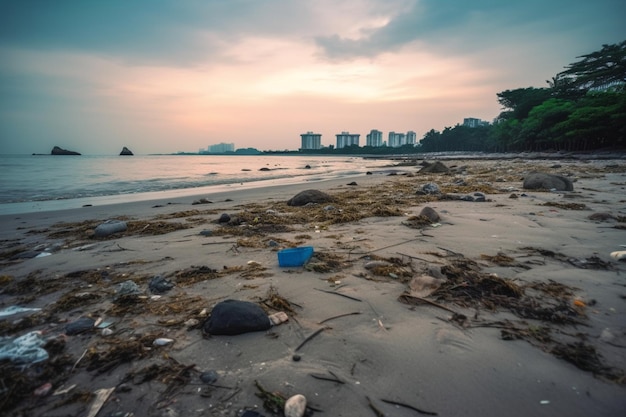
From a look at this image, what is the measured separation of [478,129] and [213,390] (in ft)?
364

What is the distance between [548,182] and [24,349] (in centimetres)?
1057

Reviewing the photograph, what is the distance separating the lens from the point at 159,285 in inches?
106

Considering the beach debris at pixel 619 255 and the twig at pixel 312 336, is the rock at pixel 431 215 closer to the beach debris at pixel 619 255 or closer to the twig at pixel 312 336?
the beach debris at pixel 619 255

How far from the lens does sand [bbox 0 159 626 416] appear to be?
1385mm

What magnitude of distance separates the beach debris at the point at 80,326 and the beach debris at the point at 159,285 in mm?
553

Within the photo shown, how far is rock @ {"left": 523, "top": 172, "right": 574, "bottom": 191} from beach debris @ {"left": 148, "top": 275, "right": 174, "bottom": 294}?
951 centimetres

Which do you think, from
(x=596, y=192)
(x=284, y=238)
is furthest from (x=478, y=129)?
(x=284, y=238)

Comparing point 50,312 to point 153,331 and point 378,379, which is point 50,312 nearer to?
point 153,331

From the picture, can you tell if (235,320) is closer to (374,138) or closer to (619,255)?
(619,255)

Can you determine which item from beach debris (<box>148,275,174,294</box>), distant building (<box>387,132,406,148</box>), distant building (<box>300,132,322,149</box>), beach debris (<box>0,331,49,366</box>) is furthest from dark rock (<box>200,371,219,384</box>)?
distant building (<box>387,132,406,148</box>)

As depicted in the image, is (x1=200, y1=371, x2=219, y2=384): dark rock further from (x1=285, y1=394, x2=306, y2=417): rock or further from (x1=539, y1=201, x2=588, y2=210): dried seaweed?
(x1=539, y1=201, x2=588, y2=210): dried seaweed

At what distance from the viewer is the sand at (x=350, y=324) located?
138cm

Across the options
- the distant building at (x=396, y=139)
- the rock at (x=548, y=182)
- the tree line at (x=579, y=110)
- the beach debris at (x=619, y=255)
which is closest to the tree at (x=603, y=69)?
the tree line at (x=579, y=110)

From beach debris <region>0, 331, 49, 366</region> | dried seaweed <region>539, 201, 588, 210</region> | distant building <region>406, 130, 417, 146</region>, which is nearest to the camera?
beach debris <region>0, 331, 49, 366</region>
